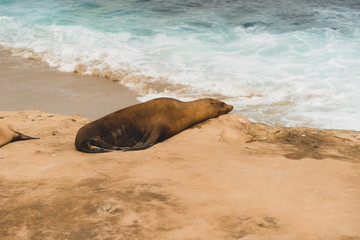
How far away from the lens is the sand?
2109mm

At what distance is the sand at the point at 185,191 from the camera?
211 cm

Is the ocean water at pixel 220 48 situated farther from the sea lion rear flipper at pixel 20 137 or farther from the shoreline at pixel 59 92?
the sea lion rear flipper at pixel 20 137

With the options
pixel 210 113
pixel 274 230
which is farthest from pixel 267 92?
pixel 274 230

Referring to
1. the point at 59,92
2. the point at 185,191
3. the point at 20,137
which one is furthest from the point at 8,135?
the point at 59,92

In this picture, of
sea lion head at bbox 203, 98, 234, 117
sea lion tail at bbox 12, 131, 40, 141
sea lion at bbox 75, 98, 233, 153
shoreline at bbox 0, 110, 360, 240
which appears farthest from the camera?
sea lion head at bbox 203, 98, 234, 117

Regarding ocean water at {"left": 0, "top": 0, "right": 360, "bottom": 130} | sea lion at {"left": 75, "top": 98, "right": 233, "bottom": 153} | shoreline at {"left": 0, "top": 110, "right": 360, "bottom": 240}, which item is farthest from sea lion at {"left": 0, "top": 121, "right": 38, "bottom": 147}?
ocean water at {"left": 0, "top": 0, "right": 360, "bottom": 130}

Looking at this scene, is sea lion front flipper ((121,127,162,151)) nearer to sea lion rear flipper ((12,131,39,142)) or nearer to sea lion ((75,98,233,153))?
sea lion ((75,98,233,153))

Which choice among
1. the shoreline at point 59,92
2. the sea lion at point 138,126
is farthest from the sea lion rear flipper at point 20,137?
the shoreline at point 59,92

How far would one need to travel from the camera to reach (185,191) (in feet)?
8.79

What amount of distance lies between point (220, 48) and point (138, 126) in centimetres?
730

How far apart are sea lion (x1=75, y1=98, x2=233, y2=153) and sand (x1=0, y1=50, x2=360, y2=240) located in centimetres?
26

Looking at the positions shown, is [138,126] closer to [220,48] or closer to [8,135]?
[8,135]

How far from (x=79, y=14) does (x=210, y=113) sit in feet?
42.5

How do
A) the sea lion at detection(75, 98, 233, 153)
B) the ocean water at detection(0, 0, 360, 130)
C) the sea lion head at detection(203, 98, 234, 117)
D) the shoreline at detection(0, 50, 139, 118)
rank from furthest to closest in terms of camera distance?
the ocean water at detection(0, 0, 360, 130)
the shoreline at detection(0, 50, 139, 118)
the sea lion head at detection(203, 98, 234, 117)
the sea lion at detection(75, 98, 233, 153)
